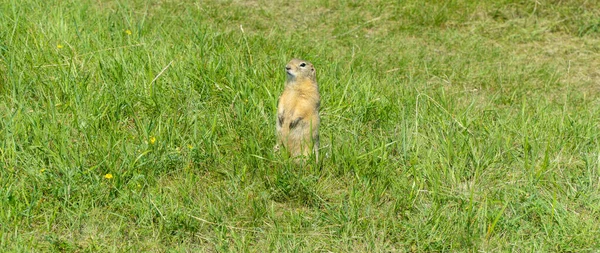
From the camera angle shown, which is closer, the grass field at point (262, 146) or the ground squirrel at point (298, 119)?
the grass field at point (262, 146)

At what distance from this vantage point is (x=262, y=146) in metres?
4.32

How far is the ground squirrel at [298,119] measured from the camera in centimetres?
410

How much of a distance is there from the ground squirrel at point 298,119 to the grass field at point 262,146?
12 centimetres

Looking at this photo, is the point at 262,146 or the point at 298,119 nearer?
the point at 298,119

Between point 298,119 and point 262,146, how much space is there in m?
0.34

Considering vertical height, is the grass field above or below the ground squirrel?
below

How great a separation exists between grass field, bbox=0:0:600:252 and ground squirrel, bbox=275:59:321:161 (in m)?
0.12

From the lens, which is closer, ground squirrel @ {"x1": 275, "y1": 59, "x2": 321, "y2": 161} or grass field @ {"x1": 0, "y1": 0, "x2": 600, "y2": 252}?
grass field @ {"x1": 0, "y1": 0, "x2": 600, "y2": 252}

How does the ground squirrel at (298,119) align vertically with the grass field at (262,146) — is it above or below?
above

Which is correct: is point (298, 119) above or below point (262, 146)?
above

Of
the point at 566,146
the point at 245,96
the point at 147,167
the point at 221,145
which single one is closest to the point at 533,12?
the point at 566,146

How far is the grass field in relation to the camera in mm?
3695

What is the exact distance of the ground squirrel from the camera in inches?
161

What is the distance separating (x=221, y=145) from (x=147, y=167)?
0.47 m
